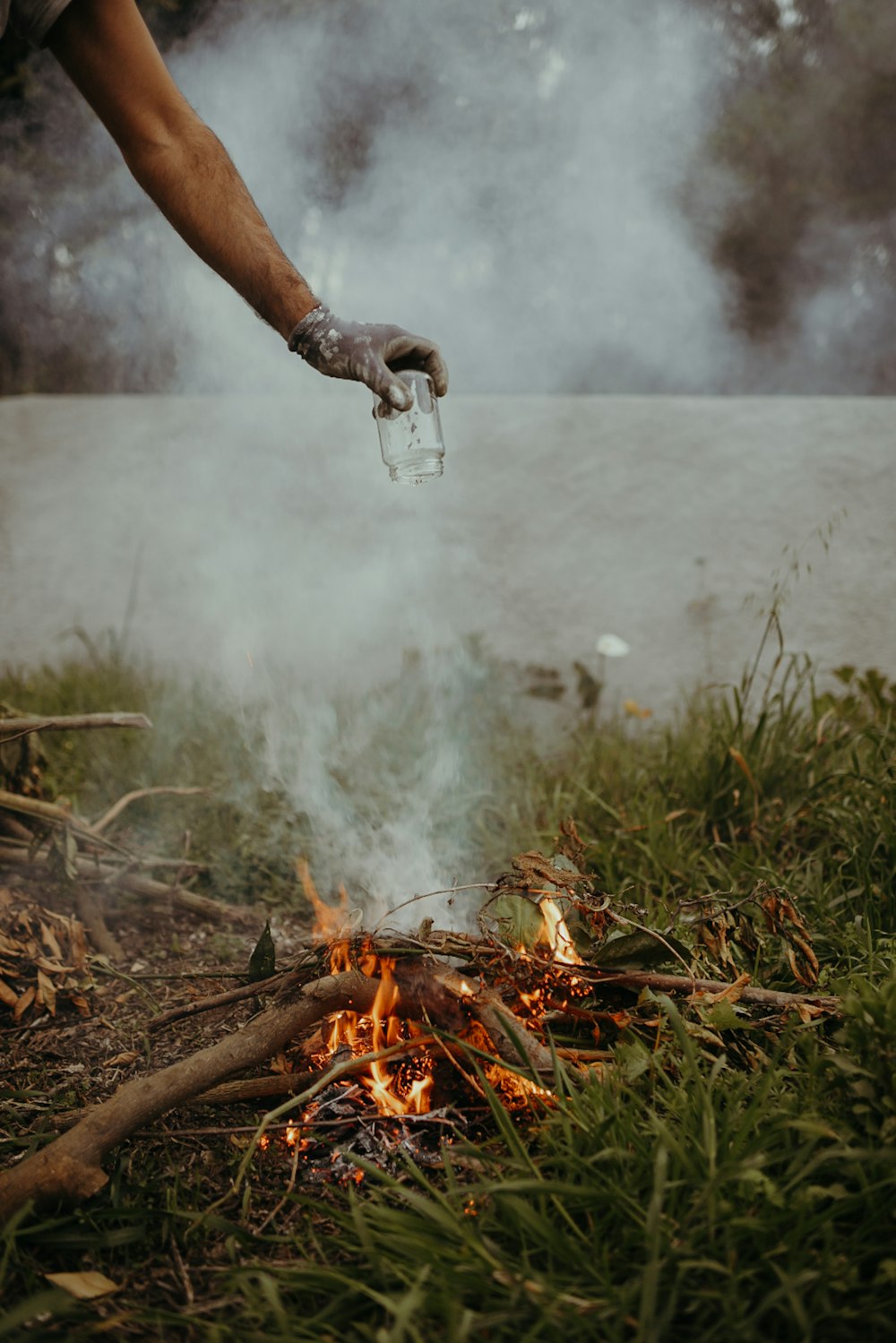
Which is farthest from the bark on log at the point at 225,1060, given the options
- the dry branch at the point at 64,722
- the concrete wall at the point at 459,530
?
the concrete wall at the point at 459,530

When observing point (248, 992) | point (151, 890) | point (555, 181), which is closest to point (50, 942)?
point (151, 890)

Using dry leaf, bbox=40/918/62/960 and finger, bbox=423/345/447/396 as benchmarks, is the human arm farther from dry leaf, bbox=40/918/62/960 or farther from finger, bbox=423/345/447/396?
dry leaf, bbox=40/918/62/960

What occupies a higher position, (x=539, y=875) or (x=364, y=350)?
(x=364, y=350)

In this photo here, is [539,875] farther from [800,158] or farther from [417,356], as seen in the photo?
[800,158]

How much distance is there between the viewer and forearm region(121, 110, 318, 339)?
6.54ft

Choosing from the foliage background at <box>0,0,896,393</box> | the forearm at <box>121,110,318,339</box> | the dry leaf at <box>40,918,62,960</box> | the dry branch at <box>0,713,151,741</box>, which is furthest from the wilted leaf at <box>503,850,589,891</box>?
the foliage background at <box>0,0,896,393</box>

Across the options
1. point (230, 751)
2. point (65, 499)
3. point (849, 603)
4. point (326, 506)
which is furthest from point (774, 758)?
point (65, 499)

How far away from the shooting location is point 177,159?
2035mm

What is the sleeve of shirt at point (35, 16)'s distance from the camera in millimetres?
1934

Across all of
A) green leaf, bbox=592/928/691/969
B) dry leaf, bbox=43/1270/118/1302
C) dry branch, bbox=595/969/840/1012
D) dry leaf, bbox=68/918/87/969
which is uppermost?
green leaf, bbox=592/928/691/969

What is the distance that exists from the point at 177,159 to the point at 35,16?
0.39m

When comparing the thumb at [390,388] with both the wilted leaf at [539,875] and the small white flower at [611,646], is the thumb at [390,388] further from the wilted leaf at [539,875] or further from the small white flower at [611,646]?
the small white flower at [611,646]

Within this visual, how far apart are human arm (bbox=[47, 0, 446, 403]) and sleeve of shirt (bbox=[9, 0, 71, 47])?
5 centimetres

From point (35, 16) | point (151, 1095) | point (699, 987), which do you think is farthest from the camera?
point (35, 16)
